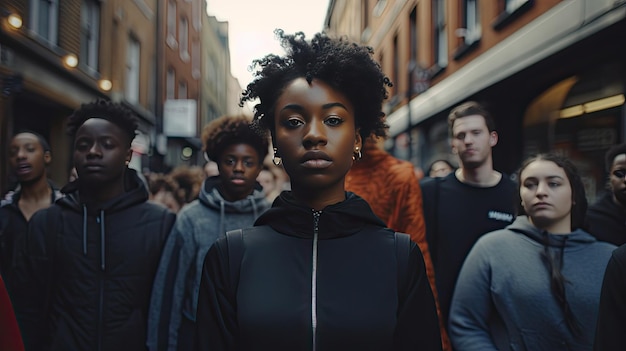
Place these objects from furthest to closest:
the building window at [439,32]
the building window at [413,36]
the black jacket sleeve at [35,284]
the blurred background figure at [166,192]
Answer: the building window at [413,36] → the building window at [439,32] → the blurred background figure at [166,192] → the black jacket sleeve at [35,284]

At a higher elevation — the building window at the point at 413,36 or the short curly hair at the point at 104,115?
the building window at the point at 413,36

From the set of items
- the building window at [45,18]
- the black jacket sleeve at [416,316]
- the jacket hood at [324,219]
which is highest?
the building window at [45,18]

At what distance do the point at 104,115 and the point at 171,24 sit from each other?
1219 centimetres

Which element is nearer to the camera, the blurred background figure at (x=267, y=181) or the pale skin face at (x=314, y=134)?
the pale skin face at (x=314, y=134)

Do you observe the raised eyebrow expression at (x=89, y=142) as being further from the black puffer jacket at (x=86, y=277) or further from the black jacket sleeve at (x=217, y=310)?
the black jacket sleeve at (x=217, y=310)

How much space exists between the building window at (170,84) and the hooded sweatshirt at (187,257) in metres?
13.0

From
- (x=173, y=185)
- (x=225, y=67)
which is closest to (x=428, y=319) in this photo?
(x=173, y=185)

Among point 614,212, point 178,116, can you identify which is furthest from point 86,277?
point 178,116

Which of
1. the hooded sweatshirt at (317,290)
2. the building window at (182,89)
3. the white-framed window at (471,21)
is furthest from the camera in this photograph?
the building window at (182,89)

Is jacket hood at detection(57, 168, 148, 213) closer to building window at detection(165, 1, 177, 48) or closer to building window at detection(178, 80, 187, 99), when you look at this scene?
building window at detection(165, 1, 177, 48)

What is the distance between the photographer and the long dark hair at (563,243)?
2.18 m

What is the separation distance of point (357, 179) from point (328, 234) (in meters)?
1.52

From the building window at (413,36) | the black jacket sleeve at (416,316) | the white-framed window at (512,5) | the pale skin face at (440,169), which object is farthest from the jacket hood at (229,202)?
the building window at (413,36)

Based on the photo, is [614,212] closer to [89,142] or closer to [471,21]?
[89,142]
